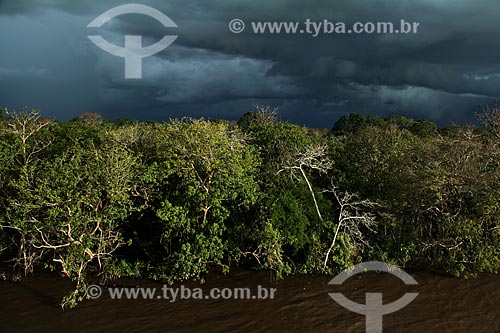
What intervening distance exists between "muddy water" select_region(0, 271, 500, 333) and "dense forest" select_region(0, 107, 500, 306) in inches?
27.8

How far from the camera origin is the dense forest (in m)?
14.8

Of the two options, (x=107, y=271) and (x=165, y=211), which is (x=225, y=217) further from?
(x=107, y=271)

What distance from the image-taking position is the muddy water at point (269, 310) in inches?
538

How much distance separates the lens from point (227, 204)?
54.9 ft

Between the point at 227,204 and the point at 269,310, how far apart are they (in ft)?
14.1

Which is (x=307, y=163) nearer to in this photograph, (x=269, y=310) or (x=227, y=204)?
(x=227, y=204)

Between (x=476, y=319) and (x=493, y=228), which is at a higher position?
(x=493, y=228)

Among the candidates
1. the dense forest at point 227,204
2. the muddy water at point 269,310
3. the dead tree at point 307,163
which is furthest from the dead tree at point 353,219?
the muddy water at point 269,310

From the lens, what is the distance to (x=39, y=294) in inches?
616

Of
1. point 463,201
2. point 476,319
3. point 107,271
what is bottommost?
point 476,319

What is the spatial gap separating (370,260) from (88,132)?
13928 millimetres

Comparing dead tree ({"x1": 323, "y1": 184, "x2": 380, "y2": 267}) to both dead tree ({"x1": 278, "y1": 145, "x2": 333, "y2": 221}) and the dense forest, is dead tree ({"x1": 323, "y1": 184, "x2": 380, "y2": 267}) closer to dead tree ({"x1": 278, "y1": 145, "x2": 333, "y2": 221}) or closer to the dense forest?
the dense forest

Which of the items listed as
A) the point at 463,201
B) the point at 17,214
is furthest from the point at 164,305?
the point at 463,201

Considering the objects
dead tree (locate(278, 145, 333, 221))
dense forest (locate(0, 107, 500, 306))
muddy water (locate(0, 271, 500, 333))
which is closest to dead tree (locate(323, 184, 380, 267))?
dense forest (locate(0, 107, 500, 306))
